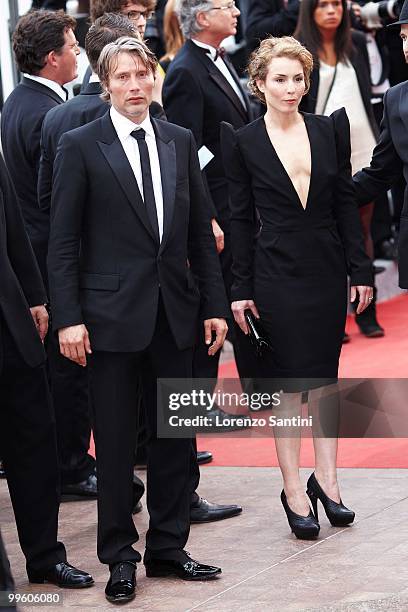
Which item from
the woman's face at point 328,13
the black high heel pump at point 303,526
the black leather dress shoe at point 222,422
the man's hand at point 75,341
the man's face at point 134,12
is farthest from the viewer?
the woman's face at point 328,13

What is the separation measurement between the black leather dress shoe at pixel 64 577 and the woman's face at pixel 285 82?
1.88m

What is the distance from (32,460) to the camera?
15.1 feet

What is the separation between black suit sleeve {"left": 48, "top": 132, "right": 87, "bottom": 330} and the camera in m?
4.45

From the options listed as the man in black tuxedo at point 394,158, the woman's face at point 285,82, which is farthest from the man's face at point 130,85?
the man in black tuxedo at point 394,158

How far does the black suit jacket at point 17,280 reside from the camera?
445 cm

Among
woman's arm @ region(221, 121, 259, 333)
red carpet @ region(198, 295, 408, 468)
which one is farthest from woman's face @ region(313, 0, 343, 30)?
woman's arm @ region(221, 121, 259, 333)

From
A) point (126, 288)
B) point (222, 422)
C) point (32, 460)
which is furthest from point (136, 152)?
point (222, 422)

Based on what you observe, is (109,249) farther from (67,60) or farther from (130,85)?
(67,60)

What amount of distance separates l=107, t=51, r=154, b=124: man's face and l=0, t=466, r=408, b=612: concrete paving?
63.7 inches

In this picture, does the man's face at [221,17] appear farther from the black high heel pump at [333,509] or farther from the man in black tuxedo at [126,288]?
the black high heel pump at [333,509]

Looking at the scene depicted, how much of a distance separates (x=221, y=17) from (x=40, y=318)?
2524 mm

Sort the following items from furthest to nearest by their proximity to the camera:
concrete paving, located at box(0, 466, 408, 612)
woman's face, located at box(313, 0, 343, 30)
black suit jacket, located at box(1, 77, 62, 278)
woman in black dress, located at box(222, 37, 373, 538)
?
woman's face, located at box(313, 0, 343, 30), black suit jacket, located at box(1, 77, 62, 278), woman in black dress, located at box(222, 37, 373, 538), concrete paving, located at box(0, 466, 408, 612)

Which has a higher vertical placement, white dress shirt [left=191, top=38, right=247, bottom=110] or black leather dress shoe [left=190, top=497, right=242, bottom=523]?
white dress shirt [left=191, top=38, right=247, bottom=110]

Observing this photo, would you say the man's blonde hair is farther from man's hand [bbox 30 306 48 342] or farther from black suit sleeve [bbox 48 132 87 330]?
man's hand [bbox 30 306 48 342]
